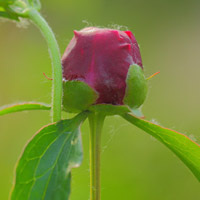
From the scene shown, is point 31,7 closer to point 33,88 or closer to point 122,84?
point 122,84

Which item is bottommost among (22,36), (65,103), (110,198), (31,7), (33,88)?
(110,198)

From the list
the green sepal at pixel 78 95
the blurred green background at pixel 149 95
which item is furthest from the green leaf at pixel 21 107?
the blurred green background at pixel 149 95

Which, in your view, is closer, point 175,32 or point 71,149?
point 71,149

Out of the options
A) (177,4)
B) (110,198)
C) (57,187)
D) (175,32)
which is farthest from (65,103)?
(177,4)

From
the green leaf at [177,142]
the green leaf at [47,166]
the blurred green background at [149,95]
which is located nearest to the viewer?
the green leaf at [47,166]

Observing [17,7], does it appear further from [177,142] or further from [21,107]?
[177,142]

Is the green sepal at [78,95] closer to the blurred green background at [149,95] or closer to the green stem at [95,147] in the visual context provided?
the green stem at [95,147]

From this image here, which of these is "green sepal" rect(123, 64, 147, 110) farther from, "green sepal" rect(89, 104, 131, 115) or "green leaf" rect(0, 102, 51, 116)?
"green leaf" rect(0, 102, 51, 116)

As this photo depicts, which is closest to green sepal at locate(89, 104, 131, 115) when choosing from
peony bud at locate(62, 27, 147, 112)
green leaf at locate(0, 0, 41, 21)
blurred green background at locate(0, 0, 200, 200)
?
peony bud at locate(62, 27, 147, 112)
